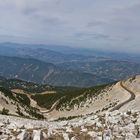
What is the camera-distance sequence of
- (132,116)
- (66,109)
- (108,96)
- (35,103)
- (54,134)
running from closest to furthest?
(54,134)
(132,116)
(108,96)
(66,109)
(35,103)

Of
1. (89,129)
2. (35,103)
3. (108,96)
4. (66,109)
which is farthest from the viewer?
(35,103)

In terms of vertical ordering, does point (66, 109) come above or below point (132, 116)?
below

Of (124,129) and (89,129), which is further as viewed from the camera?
(89,129)

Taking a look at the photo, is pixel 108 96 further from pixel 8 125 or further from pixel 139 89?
A: pixel 8 125

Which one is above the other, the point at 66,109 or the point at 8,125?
the point at 8,125

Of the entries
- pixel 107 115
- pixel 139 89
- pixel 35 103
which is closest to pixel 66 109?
pixel 139 89

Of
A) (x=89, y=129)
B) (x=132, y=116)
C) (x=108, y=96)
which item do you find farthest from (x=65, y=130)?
(x=108, y=96)

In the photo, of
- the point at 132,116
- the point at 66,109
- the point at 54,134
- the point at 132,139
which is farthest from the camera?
the point at 66,109

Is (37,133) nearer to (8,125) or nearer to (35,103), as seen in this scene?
(8,125)

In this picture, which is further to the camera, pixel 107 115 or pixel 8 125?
pixel 107 115
